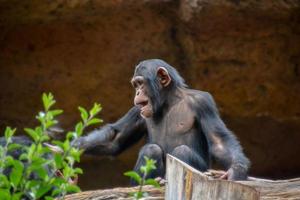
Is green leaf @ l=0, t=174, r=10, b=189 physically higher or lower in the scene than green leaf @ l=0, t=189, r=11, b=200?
higher

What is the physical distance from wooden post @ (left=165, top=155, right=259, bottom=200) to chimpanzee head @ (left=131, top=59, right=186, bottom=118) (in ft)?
9.72

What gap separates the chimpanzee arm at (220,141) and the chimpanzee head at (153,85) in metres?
0.32

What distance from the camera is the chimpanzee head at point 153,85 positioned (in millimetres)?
7281

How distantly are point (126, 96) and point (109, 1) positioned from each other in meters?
1.49

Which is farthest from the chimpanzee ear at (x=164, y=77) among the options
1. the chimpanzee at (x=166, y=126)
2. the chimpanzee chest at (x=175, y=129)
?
the chimpanzee chest at (x=175, y=129)

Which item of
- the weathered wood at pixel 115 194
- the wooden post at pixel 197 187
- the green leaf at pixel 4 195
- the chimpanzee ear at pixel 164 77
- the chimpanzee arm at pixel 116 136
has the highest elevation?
the chimpanzee ear at pixel 164 77

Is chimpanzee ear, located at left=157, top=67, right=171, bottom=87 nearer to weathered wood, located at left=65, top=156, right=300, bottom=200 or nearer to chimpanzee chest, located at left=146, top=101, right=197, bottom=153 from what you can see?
chimpanzee chest, located at left=146, top=101, right=197, bottom=153

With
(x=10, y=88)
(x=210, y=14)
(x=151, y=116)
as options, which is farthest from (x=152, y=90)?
(x=10, y=88)

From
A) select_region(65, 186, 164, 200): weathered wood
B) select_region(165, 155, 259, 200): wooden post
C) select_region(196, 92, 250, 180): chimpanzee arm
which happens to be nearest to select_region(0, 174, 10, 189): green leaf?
select_region(165, 155, 259, 200): wooden post

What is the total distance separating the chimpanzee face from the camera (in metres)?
7.26

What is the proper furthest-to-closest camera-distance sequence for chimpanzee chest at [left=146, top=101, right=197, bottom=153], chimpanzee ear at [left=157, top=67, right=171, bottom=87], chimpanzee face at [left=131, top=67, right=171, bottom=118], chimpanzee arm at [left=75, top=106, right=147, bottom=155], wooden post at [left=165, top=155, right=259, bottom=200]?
chimpanzee arm at [left=75, top=106, right=147, bottom=155]
chimpanzee ear at [left=157, top=67, right=171, bottom=87]
chimpanzee chest at [left=146, top=101, right=197, bottom=153]
chimpanzee face at [left=131, top=67, right=171, bottom=118]
wooden post at [left=165, top=155, right=259, bottom=200]

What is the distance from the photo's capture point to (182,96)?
753cm

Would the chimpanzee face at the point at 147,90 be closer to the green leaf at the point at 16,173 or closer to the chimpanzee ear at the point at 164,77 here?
the chimpanzee ear at the point at 164,77

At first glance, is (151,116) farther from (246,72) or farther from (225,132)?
(246,72)
